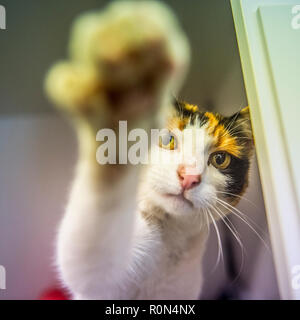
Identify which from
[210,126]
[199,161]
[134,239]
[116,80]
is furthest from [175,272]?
[116,80]

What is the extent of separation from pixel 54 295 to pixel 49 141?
14.3 inches

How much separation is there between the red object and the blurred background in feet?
0.04

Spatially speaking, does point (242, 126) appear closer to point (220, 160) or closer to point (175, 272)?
point (220, 160)

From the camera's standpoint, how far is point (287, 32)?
0.78 meters

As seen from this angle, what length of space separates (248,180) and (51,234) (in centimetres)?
51

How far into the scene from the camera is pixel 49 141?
0.65 m

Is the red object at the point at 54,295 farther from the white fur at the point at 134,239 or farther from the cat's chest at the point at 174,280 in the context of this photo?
the cat's chest at the point at 174,280

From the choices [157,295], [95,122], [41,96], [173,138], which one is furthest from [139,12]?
[157,295]

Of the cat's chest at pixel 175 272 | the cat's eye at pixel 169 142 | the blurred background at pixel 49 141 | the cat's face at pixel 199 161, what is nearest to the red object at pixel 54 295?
the blurred background at pixel 49 141

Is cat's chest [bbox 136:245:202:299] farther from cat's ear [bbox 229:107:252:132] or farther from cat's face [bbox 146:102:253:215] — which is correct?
cat's ear [bbox 229:107:252:132]

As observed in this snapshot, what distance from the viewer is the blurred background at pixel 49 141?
24.2 inches

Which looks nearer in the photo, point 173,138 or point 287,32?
point 173,138
